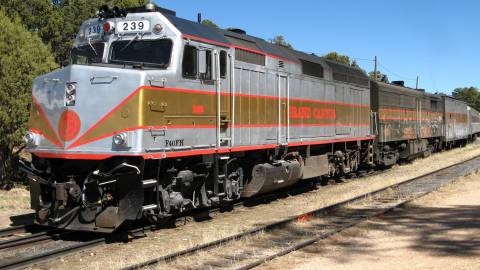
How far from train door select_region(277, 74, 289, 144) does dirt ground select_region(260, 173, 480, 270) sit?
3363 mm

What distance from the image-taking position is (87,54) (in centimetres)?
993

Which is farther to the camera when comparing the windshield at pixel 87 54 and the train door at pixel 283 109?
the train door at pixel 283 109

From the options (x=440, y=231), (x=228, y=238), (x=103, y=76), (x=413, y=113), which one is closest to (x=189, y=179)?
(x=228, y=238)

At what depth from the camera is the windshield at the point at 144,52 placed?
928 centimetres

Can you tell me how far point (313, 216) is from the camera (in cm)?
1147

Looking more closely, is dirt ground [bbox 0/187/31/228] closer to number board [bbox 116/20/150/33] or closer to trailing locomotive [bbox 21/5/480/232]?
trailing locomotive [bbox 21/5/480/232]

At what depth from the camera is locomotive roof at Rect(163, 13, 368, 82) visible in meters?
9.88

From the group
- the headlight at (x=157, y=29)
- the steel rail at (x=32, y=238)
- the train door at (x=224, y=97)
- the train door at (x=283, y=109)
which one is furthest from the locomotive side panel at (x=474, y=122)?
the steel rail at (x=32, y=238)

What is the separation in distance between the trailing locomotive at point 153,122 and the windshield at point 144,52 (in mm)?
21

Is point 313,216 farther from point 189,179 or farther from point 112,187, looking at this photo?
point 112,187

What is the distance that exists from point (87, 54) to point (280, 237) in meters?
5.15

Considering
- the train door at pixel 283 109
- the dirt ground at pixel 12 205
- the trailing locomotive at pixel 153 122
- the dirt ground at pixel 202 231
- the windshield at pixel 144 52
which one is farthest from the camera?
the train door at pixel 283 109

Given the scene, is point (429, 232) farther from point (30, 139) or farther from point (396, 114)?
point (396, 114)

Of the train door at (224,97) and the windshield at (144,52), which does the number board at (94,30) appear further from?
the train door at (224,97)
